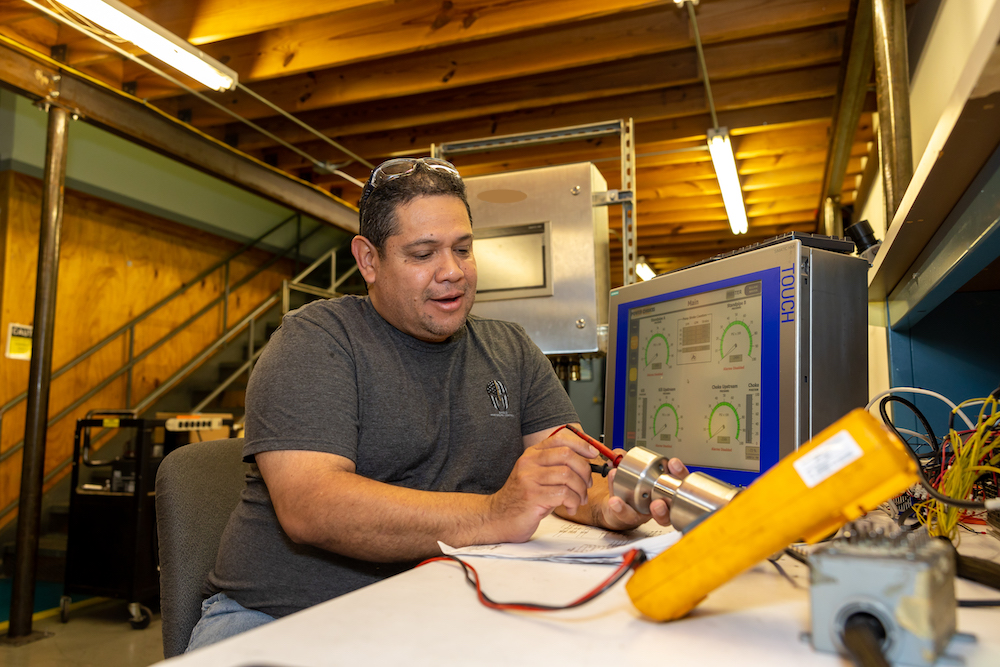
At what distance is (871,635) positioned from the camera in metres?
0.44

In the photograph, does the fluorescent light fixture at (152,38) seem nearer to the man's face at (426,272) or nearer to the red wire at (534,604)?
the man's face at (426,272)

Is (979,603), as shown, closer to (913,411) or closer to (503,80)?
(913,411)

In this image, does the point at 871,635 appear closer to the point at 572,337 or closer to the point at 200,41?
the point at 572,337

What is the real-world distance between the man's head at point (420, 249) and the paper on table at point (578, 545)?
46 cm

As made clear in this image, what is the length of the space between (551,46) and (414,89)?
2.72ft

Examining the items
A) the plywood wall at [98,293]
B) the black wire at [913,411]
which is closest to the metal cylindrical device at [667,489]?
the black wire at [913,411]

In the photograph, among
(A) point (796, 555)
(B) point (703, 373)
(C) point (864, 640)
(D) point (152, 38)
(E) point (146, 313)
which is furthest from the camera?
(E) point (146, 313)

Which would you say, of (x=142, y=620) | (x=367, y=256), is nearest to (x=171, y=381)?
(x=142, y=620)

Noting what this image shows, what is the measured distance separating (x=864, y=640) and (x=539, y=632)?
0.76 feet

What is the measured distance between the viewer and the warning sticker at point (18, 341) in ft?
13.9

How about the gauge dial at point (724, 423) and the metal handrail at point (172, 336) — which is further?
the metal handrail at point (172, 336)

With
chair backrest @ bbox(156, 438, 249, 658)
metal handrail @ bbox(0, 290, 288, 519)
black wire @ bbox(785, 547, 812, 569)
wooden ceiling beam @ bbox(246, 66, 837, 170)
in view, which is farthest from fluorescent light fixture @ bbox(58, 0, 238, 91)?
black wire @ bbox(785, 547, 812, 569)

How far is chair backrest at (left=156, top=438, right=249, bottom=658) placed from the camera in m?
1.03

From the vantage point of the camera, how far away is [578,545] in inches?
34.8
